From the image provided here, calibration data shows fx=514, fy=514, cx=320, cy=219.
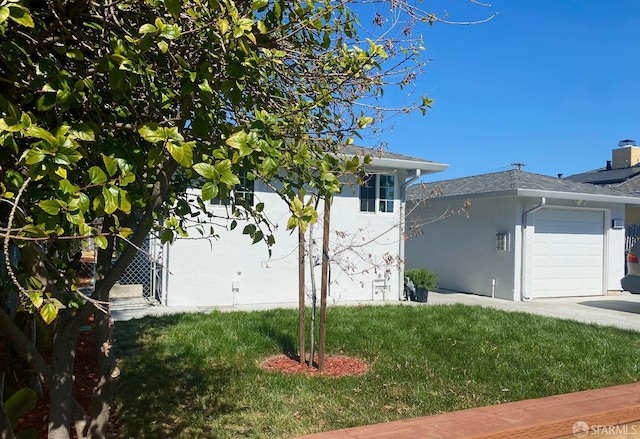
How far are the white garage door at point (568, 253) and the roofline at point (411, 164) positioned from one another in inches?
133

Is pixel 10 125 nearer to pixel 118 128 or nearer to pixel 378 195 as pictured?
pixel 118 128

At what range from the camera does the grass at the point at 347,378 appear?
460 centimetres

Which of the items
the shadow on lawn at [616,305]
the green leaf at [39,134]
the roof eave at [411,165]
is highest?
the roof eave at [411,165]

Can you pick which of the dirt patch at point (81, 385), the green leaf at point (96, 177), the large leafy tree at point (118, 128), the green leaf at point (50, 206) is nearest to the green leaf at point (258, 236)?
the large leafy tree at point (118, 128)

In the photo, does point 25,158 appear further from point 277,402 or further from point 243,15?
point 277,402

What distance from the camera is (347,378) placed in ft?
18.8

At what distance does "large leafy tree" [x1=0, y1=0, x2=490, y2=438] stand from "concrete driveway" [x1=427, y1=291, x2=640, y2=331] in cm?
906

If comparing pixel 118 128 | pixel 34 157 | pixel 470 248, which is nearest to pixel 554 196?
pixel 470 248

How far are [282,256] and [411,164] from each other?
3798mm

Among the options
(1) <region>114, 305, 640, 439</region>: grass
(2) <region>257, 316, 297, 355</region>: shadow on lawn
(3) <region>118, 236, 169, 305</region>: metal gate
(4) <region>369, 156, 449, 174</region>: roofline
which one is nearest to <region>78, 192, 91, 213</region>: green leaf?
(1) <region>114, 305, 640, 439</region>: grass

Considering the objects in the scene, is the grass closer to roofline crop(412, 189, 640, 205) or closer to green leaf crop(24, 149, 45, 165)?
green leaf crop(24, 149, 45, 165)

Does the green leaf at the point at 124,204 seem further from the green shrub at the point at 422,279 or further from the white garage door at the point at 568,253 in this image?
the white garage door at the point at 568,253

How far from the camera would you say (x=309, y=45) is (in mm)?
3332

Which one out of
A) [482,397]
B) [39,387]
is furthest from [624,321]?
[39,387]
